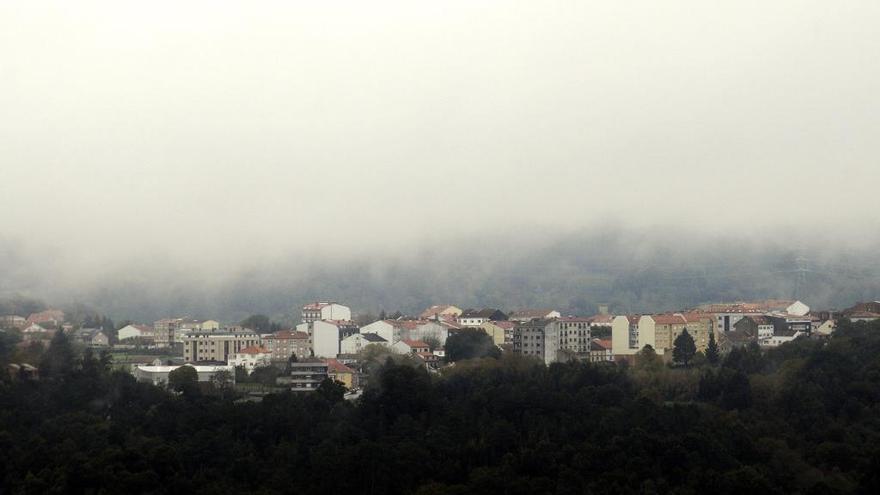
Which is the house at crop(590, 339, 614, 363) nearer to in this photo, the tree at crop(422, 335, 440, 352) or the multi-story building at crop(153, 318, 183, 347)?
the tree at crop(422, 335, 440, 352)

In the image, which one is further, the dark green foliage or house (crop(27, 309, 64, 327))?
house (crop(27, 309, 64, 327))

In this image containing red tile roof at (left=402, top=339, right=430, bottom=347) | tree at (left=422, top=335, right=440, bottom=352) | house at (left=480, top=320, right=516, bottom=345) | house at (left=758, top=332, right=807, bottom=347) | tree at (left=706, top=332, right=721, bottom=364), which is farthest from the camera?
house at (left=480, top=320, right=516, bottom=345)

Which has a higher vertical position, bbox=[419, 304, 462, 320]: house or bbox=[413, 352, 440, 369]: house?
bbox=[419, 304, 462, 320]: house

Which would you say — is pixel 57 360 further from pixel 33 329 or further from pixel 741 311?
pixel 741 311

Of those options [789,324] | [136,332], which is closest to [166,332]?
[136,332]

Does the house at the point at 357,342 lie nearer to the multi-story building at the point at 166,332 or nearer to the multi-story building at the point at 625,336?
the multi-story building at the point at 625,336

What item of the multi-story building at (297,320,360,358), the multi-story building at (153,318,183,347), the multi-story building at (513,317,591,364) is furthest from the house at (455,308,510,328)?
the multi-story building at (153,318,183,347)
